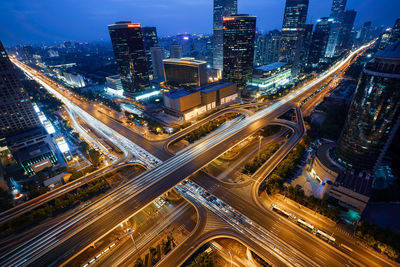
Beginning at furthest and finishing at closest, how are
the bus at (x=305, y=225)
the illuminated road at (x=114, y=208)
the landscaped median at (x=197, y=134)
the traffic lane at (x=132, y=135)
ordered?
the landscaped median at (x=197, y=134)
the traffic lane at (x=132, y=135)
the bus at (x=305, y=225)
the illuminated road at (x=114, y=208)

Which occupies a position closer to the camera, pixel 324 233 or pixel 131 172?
pixel 324 233

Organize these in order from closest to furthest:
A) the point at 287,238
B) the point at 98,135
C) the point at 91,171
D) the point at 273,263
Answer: the point at 273,263, the point at 287,238, the point at 91,171, the point at 98,135

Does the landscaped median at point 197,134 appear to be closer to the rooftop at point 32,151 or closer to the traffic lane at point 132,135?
the traffic lane at point 132,135

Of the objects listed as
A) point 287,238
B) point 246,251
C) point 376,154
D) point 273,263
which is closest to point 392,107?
point 376,154

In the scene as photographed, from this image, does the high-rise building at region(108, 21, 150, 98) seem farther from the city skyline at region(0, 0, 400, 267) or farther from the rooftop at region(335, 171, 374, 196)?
the rooftop at region(335, 171, 374, 196)

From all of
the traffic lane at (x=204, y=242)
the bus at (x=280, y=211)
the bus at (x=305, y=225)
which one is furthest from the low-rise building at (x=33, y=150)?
the bus at (x=305, y=225)

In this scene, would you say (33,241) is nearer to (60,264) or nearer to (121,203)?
(60,264)

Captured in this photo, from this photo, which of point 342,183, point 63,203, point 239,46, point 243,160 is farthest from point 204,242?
point 239,46
